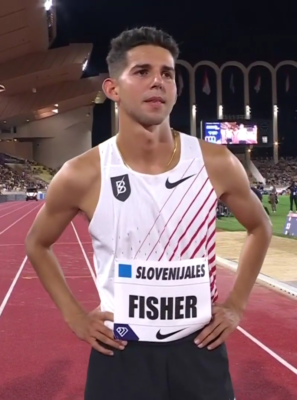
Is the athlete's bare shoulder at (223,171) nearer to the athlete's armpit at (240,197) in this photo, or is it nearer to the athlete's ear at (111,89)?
the athlete's armpit at (240,197)

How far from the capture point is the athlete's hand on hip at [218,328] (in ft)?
6.61

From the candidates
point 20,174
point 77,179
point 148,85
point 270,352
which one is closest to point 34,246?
point 77,179

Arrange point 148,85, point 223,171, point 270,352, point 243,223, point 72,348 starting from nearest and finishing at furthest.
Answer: point 148,85 < point 223,171 < point 243,223 < point 270,352 < point 72,348

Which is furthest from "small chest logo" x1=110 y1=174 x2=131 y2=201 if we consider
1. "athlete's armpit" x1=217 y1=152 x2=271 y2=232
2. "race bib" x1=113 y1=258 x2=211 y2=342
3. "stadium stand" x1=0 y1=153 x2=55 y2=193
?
"stadium stand" x1=0 y1=153 x2=55 y2=193

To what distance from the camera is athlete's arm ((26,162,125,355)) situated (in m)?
2.04

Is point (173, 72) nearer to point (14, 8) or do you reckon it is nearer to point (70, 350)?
point (70, 350)

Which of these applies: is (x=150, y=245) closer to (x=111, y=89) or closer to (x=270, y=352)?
(x=111, y=89)

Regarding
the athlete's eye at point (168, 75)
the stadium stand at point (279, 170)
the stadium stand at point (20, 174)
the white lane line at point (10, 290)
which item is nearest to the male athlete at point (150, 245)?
the athlete's eye at point (168, 75)

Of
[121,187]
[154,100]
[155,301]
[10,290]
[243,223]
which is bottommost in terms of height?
[10,290]

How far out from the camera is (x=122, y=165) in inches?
81.5

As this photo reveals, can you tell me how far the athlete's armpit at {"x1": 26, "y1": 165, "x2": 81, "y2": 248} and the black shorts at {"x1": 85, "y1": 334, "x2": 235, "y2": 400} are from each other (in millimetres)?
485

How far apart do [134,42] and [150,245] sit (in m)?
0.70

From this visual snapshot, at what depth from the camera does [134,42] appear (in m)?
2.05

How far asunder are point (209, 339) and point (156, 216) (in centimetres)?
45
